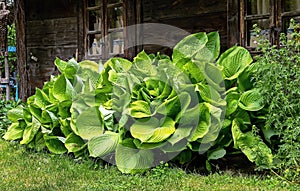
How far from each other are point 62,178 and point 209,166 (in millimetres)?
1160

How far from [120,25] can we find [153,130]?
2.89m

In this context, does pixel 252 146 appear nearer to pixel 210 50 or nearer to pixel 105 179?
pixel 210 50

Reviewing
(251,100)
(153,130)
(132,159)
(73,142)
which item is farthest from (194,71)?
(73,142)

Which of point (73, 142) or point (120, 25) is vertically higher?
point (120, 25)

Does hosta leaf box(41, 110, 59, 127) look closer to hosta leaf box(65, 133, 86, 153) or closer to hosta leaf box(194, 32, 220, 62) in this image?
hosta leaf box(65, 133, 86, 153)

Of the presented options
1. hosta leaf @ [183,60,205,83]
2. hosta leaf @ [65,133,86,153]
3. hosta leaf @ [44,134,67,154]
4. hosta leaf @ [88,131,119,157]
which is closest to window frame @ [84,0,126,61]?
hosta leaf @ [44,134,67,154]

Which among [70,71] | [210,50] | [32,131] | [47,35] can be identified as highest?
[47,35]

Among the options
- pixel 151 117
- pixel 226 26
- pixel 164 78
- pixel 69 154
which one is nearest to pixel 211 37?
pixel 164 78

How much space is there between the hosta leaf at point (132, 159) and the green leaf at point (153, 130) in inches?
5.3

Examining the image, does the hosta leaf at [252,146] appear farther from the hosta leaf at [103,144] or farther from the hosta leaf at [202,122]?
the hosta leaf at [103,144]

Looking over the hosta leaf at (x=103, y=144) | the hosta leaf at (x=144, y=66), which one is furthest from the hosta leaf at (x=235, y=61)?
the hosta leaf at (x=103, y=144)

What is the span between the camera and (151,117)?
133 inches

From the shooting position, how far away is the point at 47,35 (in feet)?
22.6

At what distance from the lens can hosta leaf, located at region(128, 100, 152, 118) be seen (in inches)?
132
